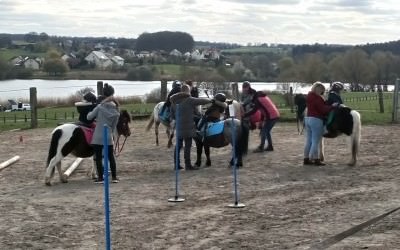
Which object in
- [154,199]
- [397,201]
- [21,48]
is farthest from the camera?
[21,48]

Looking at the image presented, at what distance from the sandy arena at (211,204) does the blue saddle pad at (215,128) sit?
Result: 27.0 inches

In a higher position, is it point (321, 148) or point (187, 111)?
point (187, 111)

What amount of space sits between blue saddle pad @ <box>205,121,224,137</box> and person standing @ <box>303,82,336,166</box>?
5.52 feet

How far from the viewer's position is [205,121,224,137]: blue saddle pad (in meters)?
12.5

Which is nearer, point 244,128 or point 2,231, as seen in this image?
point 2,231

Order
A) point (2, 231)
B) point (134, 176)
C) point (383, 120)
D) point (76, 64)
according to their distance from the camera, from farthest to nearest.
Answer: point (76, 64) < point (383, 120) < point (134, 176) < point (2, 231)

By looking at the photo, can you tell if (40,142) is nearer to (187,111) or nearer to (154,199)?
(187,111)

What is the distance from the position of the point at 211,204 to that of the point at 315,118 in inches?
164

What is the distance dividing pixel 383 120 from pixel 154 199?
45.3 ft

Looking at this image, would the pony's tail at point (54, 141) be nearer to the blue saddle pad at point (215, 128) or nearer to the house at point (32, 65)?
the blue saddle pad at point (215, 128)

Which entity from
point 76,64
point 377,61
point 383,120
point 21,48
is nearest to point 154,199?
point 383,120

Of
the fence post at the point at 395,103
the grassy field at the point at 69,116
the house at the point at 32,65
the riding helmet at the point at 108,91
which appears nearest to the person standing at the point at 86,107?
the riding helmet at the point at 108,91

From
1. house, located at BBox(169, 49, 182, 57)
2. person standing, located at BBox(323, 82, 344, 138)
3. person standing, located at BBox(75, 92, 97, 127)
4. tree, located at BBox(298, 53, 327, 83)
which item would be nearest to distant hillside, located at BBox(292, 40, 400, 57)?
house, located at BBox(169, 49, 182, 57)

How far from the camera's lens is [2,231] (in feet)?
25.5
